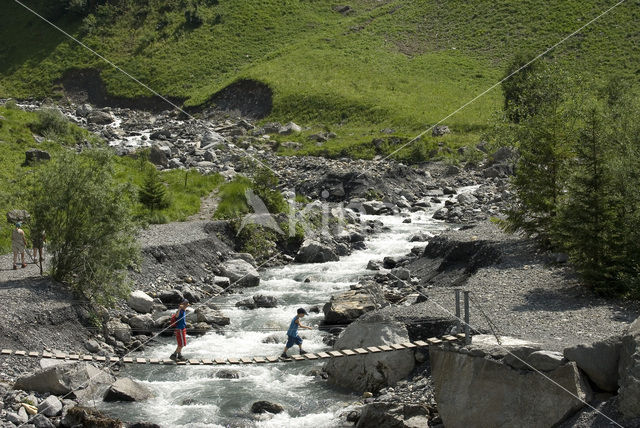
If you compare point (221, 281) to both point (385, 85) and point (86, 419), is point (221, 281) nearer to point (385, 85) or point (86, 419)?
point (86, 419)

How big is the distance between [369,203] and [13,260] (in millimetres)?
23878

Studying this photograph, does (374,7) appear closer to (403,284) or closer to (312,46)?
(312,46)

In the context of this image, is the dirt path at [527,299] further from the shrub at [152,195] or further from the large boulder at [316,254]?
the shrub at [152,195]

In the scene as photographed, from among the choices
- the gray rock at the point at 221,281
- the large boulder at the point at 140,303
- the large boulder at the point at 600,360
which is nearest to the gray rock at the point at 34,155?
the gray rock at the point at 221,281

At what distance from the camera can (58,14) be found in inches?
4375

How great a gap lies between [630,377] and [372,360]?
730cm

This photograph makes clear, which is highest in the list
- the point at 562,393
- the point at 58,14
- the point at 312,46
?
the point at 58,14

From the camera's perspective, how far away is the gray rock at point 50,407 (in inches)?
742

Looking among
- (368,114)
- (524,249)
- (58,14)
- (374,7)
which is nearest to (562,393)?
(524,249)

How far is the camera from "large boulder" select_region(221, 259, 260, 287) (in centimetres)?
3250

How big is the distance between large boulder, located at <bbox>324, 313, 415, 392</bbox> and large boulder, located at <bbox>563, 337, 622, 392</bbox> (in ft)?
16.5

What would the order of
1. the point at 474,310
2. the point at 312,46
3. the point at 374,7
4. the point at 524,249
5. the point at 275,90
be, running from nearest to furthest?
the point at 474,310 < the point at 524,249 < the point at 275,90 < the point at 312,46 < the point at 374,7

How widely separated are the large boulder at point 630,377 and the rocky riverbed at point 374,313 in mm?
26

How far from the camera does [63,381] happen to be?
20078 mm
